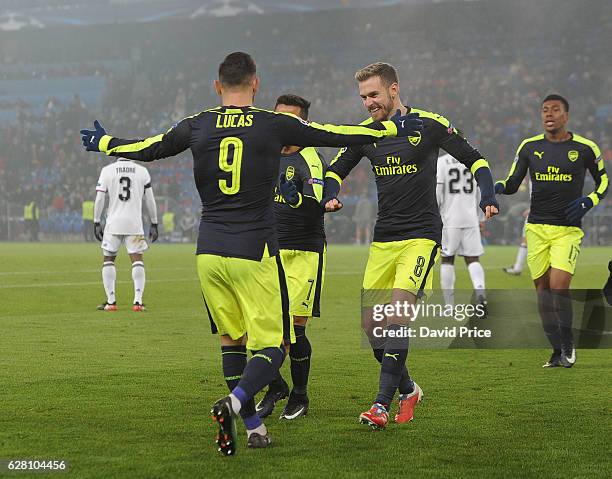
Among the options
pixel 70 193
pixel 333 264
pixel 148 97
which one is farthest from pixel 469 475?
pixel 148 97

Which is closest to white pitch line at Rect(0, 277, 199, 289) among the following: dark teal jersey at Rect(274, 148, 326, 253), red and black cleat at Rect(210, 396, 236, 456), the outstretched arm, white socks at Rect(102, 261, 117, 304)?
white socks at Rect(102, 261, 117, 304)

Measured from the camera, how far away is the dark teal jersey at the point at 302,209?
21.0ft

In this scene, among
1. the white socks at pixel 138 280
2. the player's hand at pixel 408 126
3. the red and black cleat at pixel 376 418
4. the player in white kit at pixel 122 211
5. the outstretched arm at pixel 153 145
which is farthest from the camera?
the player in white kit at pixel 122 211

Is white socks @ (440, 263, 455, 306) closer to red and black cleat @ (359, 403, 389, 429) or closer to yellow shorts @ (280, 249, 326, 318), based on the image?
yellow shorts @ (280, 249, 326, 318)

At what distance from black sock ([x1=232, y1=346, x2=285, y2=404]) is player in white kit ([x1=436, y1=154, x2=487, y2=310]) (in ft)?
25.7

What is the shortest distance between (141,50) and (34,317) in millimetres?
39829

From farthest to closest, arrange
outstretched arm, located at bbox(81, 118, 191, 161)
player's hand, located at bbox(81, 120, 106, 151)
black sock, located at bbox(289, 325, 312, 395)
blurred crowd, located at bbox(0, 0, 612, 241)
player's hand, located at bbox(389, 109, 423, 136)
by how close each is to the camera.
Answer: blurred crowd, located at bbox(0, 0, 612, 241)
black sock, located at bbox(289, 325, 312, 395)
player's hand, located at bbox(81, 120, 106, 151)
player's hand, located at bbox(389, 109, 423, 136)
outstretched arm, located at bbox(81, 118, 191, 161)

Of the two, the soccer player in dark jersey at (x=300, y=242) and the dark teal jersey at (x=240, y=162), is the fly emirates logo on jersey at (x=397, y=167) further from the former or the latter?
the dark teal jersey at (x=240, y=162)

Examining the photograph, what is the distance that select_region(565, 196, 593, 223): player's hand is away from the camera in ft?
27.0

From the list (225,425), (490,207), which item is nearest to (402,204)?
(490,207)

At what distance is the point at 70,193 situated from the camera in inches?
1730

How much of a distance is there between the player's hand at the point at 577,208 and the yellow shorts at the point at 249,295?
381cm

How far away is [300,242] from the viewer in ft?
21.1

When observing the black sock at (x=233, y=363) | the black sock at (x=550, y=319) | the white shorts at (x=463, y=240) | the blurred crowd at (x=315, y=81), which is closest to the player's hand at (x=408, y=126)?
the black sock at (x=233, y=363)
